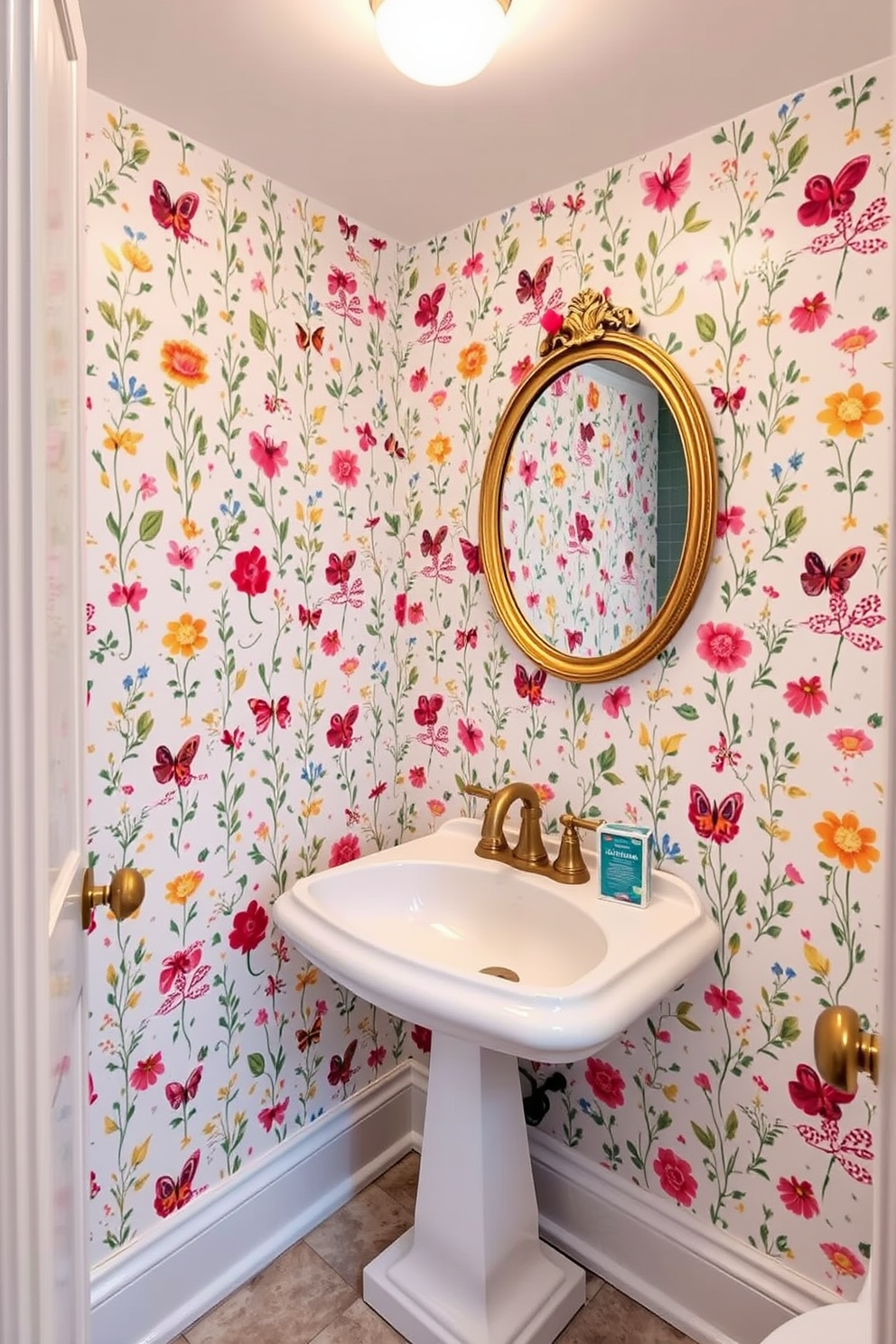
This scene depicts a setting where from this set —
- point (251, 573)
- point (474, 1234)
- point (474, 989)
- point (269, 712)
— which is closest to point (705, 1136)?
point (474, 1234)

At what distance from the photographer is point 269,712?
1.62 metres

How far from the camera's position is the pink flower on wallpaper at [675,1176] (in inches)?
57.3

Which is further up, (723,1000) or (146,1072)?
(723,1000)

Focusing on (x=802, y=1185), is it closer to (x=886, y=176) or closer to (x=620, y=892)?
(x=620, y=892)

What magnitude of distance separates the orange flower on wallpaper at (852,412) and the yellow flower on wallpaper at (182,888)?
4.58ft

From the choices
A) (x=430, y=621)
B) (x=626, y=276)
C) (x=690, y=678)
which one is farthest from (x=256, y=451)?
(x=690, y=678)

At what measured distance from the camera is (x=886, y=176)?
1.17 metres

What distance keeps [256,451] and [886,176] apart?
46.1 inches

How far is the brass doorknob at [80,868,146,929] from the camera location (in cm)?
86

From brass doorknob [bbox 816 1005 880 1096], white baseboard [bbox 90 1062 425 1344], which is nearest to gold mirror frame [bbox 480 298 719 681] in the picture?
brass doorknob [bbox 816 1005 880 1096]

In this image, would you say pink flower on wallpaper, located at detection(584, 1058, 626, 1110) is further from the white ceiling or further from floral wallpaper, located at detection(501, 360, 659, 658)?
the white ceiling

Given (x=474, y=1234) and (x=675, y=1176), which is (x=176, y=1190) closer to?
(x=474, y=1234)

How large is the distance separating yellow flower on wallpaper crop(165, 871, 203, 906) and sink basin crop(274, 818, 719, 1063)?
19cm

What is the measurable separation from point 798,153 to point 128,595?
4.46 feet
